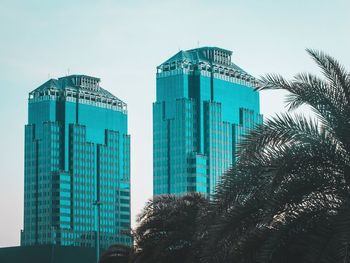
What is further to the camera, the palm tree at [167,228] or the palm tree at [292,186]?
the palm tree at [167,228]

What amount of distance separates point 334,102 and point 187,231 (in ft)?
54.0

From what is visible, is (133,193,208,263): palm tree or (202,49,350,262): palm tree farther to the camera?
(133,193,208,263): palm tree

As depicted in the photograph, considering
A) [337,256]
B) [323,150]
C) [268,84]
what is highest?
[268,84]

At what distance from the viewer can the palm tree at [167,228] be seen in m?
36.7

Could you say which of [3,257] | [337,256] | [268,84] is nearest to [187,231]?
[268,84]

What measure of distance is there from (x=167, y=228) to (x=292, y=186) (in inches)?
710

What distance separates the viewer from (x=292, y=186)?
20109 millimetres

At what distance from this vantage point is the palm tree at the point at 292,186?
19953mm

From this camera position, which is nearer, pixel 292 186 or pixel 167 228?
pixel 292 186

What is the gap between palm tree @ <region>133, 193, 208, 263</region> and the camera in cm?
3666

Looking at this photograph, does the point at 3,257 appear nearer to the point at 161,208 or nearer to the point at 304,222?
the point at 161,208

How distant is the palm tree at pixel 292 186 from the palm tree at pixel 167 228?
13.9 m

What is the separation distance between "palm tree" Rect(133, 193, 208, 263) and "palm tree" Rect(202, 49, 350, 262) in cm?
1393

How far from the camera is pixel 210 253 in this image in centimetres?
2041
